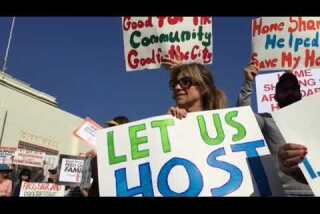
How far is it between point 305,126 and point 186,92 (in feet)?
2.37

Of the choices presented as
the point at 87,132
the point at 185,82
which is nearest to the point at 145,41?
the point at 185,82

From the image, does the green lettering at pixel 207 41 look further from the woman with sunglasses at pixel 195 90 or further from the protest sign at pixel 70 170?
the protest sign at pixel 70 170

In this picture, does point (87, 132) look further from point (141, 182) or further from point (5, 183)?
point (141, 182)

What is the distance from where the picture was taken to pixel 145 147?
9.23ft

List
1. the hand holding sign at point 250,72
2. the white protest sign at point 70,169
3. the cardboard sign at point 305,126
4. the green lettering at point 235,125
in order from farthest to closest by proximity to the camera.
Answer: the white protest sign at point 70,169 < the hand holding sign at point 250,72 < the green lettering at point 235,125 < the cardboard sign at point 305,126

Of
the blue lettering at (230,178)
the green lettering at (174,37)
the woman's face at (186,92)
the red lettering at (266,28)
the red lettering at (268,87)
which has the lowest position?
the blue lettering at (230,178)

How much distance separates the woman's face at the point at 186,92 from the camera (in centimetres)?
296

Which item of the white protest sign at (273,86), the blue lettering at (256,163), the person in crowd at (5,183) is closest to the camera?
the blue lettering at (256,163)

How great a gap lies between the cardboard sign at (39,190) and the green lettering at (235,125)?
23.9 feet

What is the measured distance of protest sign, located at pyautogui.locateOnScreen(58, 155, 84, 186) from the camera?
10.1 m

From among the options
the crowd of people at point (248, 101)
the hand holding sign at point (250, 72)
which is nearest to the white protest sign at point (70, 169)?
the crowd of people at point (248, 101)

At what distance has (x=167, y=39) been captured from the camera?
13.4 feet

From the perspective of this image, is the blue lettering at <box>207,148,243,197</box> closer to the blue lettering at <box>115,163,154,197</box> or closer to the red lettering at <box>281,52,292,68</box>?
the blue lettering at <box>115,163,154,197</box>
